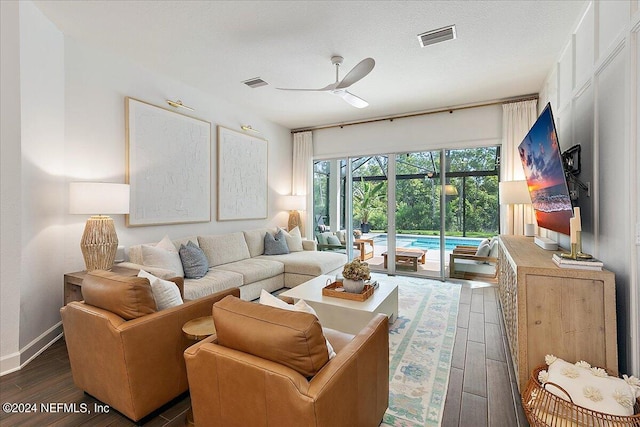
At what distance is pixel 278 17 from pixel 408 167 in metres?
3.42

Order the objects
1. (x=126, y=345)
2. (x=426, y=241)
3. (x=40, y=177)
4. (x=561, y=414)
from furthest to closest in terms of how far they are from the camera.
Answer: (x=426, y=241) → (x=40, y=177) → (x=126, y=345) → (x=561, y=414)

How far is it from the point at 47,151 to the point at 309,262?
3091 millimetres

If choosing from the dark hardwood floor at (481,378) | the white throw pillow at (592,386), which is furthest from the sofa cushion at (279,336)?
the white throw pillow at (592,386)

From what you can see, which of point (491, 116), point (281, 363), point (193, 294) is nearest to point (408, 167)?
point (491, 116)

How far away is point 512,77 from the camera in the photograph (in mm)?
3760

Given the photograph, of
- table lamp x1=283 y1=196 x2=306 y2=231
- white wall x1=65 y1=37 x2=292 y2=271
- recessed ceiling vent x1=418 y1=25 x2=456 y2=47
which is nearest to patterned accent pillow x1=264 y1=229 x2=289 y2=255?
table lamp x1=283 y1=196 x2=306 y2=231

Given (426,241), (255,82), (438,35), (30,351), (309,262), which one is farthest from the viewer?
(426,241)

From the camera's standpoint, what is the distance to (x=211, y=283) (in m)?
3.24

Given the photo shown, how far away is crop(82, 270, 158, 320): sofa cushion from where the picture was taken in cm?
167

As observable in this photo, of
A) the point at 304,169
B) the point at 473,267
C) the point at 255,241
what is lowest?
the point at 473,267

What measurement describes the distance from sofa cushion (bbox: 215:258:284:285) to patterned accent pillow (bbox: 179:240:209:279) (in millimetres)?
381

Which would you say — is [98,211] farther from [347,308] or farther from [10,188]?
[347,308]

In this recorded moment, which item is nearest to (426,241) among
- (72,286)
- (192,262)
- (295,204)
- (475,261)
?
(475,261)

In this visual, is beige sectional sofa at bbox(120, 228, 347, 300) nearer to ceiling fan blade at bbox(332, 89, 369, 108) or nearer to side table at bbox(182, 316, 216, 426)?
side table at bbox(182, 316, 216, 426)
